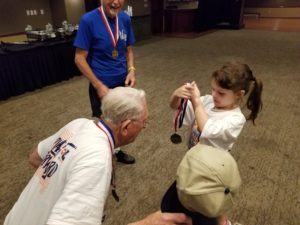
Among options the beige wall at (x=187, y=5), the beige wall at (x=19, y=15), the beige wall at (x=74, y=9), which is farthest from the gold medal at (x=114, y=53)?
the beige wall at (x=187, y=5)

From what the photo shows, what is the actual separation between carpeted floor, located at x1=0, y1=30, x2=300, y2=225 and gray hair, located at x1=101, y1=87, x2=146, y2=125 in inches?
42.3

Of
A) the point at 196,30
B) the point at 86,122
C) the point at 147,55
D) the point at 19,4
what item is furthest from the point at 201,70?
the point at 196,30

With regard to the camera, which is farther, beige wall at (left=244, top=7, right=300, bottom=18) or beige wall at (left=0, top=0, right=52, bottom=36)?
beige wall at (left=244, top=7, right=300, bottom=18)

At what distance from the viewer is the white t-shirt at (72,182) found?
0.78 m

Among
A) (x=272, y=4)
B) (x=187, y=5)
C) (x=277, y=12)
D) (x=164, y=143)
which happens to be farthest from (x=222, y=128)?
(x=272, y=4)

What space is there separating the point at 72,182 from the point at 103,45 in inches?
49.0

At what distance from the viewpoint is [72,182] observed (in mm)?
796

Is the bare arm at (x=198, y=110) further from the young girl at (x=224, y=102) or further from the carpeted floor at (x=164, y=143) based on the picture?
the carpeted floor at (x=164, y=143)

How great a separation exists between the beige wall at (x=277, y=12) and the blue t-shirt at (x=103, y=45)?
36.8ft

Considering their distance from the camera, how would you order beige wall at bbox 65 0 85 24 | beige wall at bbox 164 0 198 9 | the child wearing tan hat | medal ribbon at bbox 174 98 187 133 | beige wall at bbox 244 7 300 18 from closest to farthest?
1. the child wearing tan hat
2. medal ribbon at bbox 174 98 187 133
3. beige wall at bbox 65 0 85 24
4. beige wall at bbox 244 7 300 18
5. beige wall at bbox 164 0 198 9

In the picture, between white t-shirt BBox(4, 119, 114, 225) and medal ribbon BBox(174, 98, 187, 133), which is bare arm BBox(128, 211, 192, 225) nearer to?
white t-shirt BBox(4, 119, 114, 225)

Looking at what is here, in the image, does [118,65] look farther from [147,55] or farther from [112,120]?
[147,55]

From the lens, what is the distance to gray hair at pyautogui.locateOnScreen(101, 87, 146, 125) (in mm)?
945

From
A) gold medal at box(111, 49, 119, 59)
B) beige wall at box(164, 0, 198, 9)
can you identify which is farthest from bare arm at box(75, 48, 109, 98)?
beige wall at box(164, 0, 198, 9)
